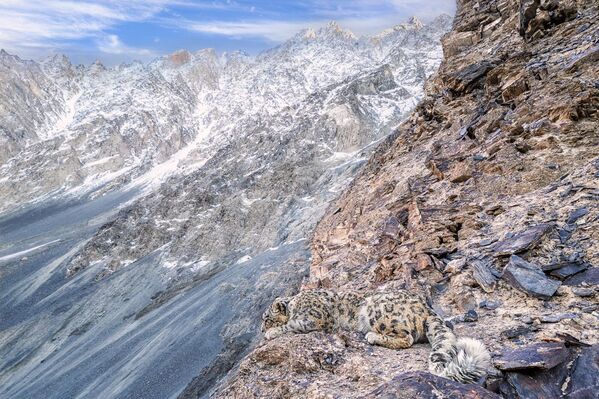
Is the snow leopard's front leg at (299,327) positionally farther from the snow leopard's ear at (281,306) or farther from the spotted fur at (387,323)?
the snow leopard's ear at (281,306)

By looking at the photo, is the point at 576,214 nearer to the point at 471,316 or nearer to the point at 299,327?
the point at 471,316

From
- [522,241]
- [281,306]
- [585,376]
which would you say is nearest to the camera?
[585,376]

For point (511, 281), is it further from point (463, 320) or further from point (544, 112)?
point (544, 112)

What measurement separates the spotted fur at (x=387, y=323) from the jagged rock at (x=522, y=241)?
2.93 metres

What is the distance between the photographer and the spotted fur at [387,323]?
525cm

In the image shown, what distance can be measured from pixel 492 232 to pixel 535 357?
6190 millimetres

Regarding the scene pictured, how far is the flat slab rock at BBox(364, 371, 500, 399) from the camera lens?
4.52 m

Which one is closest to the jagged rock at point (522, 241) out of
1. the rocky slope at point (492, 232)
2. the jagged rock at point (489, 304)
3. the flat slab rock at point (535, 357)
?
the rocky slope at point (492, 232)

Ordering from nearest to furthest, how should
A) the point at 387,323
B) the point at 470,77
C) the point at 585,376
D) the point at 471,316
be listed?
the point at 585,376
the point at 387,323
the point at 471,316
the point at 470,77

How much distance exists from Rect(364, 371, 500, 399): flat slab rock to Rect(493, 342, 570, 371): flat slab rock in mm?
746

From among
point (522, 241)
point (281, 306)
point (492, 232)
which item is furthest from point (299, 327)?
point (492, 232)

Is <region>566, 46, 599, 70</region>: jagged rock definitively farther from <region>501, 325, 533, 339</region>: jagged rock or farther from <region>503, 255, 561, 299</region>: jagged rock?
<region>501, 325, 533, 339</region>: jagged rock

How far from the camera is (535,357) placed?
5066 mm

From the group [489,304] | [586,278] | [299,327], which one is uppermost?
[586,278]
